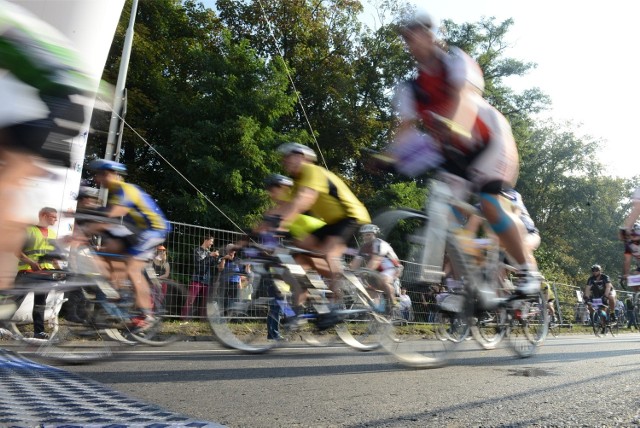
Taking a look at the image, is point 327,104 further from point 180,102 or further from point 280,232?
point 280,232

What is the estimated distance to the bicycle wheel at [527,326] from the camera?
5.29 meters

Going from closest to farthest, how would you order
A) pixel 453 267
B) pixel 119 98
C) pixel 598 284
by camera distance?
pixel 453 267 < pixel 119 98 < pixel 598 284

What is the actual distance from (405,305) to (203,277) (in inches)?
152

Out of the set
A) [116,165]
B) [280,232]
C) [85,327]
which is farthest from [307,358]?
[116,165]

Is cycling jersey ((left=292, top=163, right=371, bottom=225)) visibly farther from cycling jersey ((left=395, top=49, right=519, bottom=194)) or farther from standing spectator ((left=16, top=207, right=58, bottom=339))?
standing spectator ((left=16, top=207, right=58, bottom=339))

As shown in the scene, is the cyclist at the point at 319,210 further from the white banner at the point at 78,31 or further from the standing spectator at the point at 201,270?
the white banner at the point at 78,31

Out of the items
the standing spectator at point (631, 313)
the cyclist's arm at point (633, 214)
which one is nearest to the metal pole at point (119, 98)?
the cyclist's arm at point (633, 214)

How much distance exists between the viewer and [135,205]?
6.14m

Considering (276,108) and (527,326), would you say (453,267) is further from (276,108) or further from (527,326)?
(276,108)

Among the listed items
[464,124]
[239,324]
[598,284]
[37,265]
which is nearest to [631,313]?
[598,284]

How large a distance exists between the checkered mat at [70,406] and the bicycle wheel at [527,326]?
3151 mm

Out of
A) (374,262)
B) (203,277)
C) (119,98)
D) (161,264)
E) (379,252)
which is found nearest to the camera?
(374,262)

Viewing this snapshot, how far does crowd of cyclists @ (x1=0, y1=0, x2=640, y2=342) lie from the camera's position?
7.57 ft

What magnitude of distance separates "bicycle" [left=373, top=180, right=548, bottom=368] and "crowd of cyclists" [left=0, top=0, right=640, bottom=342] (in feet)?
0.45
